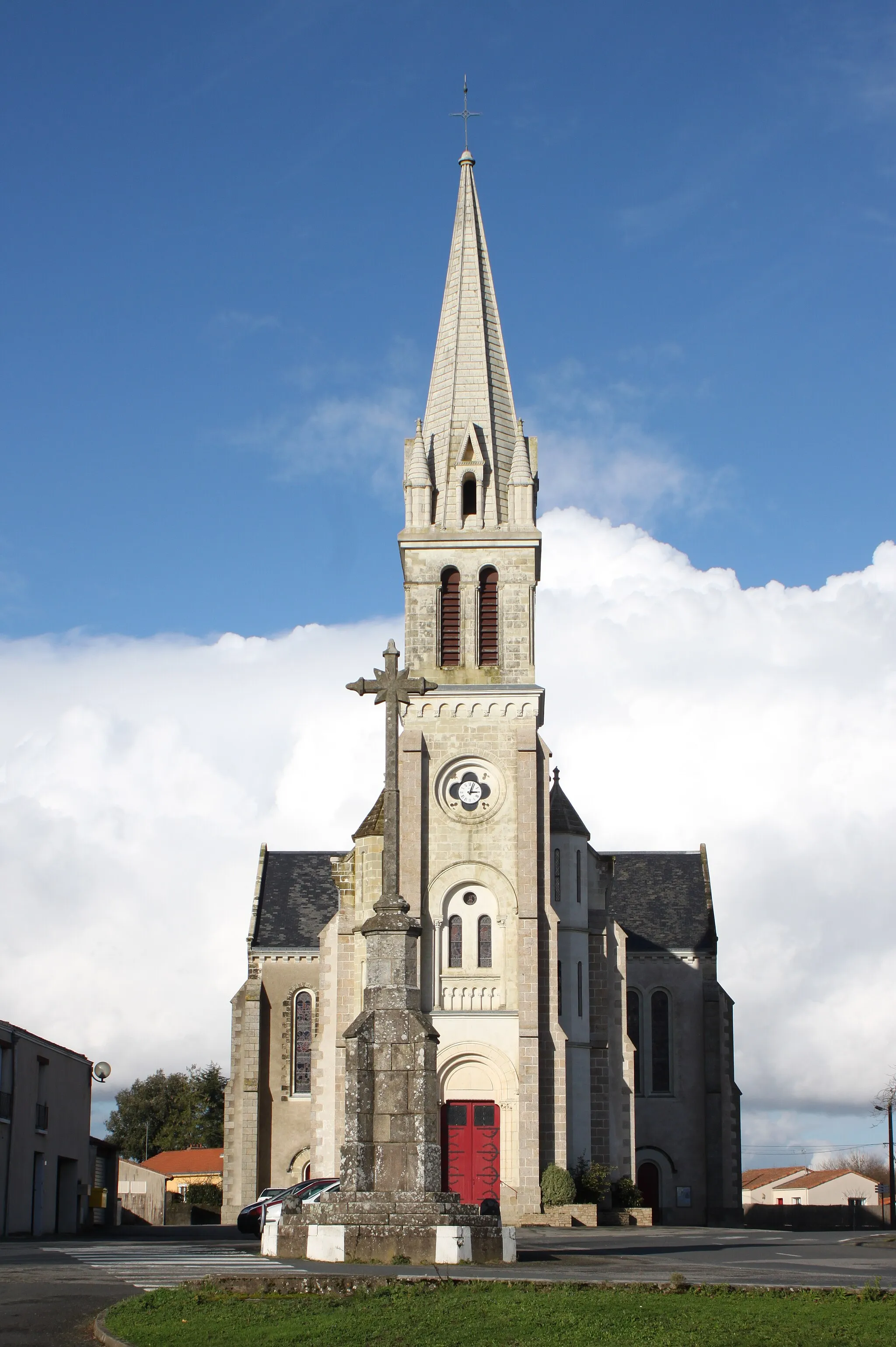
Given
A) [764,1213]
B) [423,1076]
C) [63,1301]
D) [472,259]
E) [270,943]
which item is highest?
[472,259]

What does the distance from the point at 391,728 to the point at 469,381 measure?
25777mm

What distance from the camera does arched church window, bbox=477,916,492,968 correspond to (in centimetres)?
3900

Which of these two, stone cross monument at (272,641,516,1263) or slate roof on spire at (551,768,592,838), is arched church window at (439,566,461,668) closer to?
slate roof on spire at (551,768,592,838)

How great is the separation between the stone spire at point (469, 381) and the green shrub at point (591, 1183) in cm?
1834

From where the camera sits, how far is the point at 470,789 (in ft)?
132

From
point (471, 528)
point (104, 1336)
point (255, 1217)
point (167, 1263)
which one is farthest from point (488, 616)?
point (104, 1336)

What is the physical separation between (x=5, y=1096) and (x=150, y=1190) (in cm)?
3012

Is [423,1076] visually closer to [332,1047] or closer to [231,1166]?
[332,1047]

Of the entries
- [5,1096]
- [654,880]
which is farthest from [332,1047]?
[654,880]

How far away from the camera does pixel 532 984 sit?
37.9 m

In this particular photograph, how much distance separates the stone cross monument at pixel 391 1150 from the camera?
17606mm

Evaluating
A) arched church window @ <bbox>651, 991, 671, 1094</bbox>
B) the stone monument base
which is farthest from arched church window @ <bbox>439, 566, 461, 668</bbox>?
the stone monument base

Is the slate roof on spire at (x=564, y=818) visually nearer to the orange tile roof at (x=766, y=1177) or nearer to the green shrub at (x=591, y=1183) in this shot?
the green shrub at (x=591, y=1183)

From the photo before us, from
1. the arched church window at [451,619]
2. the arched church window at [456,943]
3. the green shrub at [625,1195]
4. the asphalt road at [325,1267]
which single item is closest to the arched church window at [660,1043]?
the green shrub at [625,1195]
